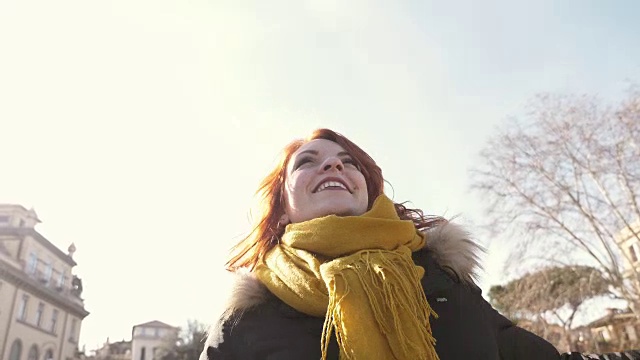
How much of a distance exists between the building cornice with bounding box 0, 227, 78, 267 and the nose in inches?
1203

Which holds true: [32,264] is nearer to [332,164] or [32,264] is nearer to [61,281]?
[61,281]

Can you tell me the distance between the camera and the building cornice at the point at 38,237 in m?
26.8

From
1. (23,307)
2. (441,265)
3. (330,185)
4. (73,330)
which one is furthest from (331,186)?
(73,330)

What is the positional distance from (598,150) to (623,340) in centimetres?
771

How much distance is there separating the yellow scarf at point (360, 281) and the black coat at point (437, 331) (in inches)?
2.1

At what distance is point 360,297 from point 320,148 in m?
0.88

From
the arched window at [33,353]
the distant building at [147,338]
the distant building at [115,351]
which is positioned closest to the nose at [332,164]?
the arched window at [33,353]

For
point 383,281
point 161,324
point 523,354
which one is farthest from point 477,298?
point 161,324

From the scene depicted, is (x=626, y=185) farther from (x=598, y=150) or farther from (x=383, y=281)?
(x=383, y=281)

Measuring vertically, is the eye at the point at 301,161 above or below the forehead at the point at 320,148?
below

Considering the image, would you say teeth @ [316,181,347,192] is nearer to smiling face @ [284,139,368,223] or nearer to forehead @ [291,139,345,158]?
smiling face @ [284,139,368,223]

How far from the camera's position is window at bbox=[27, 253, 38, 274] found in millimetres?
27059

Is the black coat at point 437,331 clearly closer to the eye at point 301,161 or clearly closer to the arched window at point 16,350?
the eye at point 301,161

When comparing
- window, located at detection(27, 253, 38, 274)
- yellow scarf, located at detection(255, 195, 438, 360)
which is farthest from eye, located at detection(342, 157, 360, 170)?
window, located at detection(27, 253, 38, 274)
